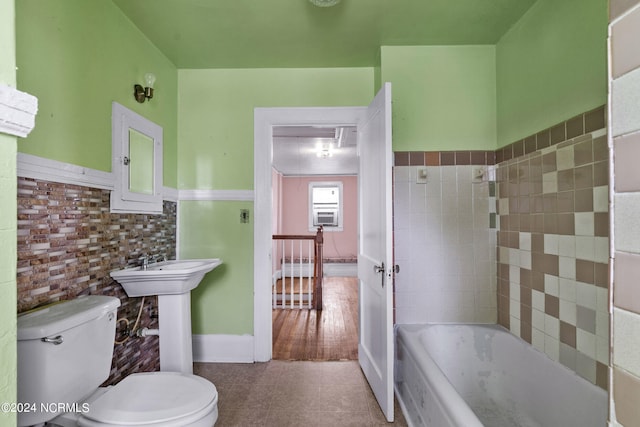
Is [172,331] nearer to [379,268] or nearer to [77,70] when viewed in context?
[379,268]

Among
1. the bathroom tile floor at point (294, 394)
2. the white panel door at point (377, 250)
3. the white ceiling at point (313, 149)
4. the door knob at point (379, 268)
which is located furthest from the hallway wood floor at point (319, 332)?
the white ceiling at point (313, 149)

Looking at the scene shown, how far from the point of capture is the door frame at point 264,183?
2.52 m

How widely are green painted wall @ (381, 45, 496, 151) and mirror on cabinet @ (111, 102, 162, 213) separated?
64.7 inches

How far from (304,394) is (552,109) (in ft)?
7.15

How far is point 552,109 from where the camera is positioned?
1.66 m

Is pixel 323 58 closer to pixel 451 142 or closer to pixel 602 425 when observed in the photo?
pixel 451 142

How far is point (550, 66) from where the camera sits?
168 centimetres

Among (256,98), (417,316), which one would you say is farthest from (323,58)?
(417,316)

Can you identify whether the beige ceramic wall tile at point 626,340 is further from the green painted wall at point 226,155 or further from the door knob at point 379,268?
the green painted wall at point 226,155

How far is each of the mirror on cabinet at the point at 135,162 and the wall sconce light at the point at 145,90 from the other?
4.9 inches

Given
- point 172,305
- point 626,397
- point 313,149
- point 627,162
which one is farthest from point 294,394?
point 313,149

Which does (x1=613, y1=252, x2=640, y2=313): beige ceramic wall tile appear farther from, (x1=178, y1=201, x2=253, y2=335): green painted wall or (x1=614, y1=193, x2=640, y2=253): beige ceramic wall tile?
(x1=178, y1=201, x2=253, y2=335): green painted wall

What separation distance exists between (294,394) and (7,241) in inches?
72.8

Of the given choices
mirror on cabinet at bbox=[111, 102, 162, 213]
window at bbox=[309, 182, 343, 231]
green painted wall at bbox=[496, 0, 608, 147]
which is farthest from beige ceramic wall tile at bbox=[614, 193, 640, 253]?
window at bbox=[309, 182, 343, 231]
